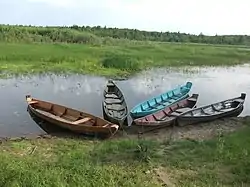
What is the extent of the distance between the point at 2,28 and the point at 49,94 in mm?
29408

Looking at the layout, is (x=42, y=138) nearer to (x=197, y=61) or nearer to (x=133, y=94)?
(x=133, y=94)

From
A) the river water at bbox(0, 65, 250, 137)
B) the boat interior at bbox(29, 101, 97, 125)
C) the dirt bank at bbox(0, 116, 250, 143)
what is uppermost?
the boat interior at bbox(29, 101, 97, 125)

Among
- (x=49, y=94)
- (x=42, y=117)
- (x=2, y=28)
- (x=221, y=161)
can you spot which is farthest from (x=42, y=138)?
(x=2, y=28)

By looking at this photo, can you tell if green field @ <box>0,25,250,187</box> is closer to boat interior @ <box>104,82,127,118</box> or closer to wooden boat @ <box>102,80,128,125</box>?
wooden boat @ <box>102,80,128,125</box>

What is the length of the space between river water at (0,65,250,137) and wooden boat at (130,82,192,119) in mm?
1230

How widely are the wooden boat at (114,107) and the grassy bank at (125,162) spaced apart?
6.32 ft

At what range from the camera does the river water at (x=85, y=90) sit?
45.5 feet

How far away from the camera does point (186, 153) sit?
30.8ft

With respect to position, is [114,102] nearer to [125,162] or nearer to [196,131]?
[196,131]

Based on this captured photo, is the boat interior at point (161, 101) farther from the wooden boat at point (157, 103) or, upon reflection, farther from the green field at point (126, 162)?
the green field at point (126, 162)

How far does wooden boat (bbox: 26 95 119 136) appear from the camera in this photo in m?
11.3

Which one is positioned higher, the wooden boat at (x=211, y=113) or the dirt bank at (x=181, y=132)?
the wooden boat at (x=211, y=113)

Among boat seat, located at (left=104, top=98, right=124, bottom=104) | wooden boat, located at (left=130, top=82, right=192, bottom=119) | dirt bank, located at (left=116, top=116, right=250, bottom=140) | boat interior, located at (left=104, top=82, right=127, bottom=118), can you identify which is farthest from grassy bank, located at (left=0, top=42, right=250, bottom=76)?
dirt bank, located at (left=116, top=116, right=250, bottom=140)

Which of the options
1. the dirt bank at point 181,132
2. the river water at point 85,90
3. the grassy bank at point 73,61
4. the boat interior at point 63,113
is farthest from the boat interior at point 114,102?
the grassy bank at point 73,61
